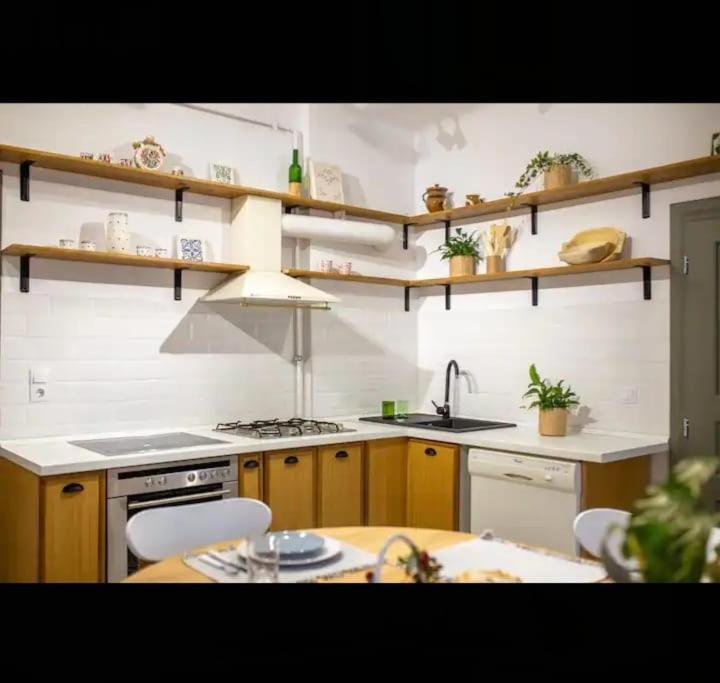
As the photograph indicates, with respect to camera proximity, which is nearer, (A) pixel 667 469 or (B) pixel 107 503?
(B) pixel 107 503

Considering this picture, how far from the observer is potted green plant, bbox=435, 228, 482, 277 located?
3.58 m

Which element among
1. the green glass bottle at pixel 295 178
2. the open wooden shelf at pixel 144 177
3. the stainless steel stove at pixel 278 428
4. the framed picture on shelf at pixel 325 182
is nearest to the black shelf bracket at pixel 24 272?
the open wooden shelf at pixel 144 177

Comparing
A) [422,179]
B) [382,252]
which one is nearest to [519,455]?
[382,252]

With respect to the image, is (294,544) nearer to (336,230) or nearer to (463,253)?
(336,230)

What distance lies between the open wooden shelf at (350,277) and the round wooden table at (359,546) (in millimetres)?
1833

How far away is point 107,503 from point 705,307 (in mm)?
2242

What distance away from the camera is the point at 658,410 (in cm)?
291

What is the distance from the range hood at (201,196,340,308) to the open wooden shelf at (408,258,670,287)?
0.71 m

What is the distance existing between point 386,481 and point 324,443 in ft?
1.27

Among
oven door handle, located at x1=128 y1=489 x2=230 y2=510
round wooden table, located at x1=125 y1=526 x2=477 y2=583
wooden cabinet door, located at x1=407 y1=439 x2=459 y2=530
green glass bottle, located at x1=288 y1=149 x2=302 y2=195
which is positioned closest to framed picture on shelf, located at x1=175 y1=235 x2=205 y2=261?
green glass bottle, located at x1=288 y1=149 x2=302 y2=195

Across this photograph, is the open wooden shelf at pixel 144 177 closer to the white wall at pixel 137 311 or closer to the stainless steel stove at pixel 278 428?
the white wall at pixel 137 311

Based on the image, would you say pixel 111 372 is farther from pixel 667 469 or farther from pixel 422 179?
pixel 667 469
